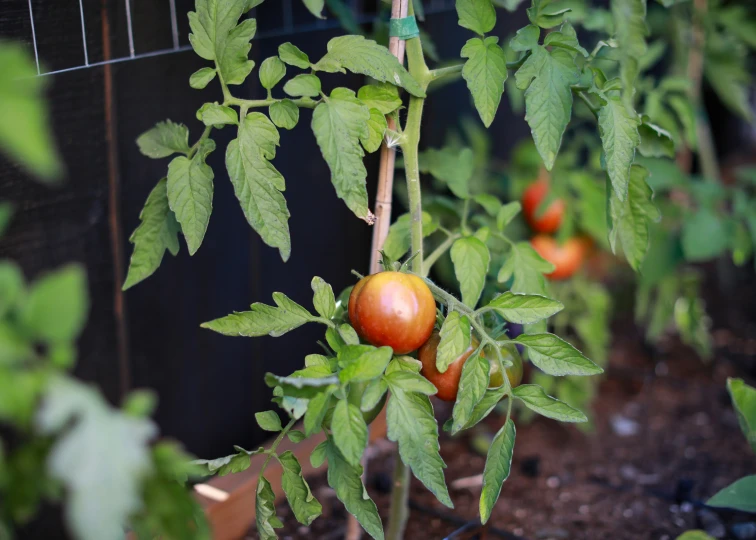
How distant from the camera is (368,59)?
0.87m

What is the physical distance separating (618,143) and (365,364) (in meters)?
0.40

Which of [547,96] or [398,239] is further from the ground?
[547,96]

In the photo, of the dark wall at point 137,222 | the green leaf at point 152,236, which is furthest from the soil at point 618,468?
the green leaf at point 152,236

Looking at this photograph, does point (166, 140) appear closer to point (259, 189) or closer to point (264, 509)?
point (259, 189)

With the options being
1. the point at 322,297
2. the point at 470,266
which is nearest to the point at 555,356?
the point at 470,266

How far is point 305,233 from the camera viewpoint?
1.65m

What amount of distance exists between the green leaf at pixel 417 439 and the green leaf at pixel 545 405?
14cm

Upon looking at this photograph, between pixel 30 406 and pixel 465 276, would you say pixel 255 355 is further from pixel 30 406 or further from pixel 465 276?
pixel 30 406

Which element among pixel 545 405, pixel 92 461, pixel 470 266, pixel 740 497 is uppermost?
pixel 92 461

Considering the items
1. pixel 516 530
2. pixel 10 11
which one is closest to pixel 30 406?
pixel 10 11

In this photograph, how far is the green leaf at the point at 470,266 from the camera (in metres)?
1.03

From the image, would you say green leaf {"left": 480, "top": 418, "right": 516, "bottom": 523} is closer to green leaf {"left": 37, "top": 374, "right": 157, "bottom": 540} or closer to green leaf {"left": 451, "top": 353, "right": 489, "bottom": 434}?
green leaf {"left": 451, "top": 353, "right": 489, "bottom": 434}

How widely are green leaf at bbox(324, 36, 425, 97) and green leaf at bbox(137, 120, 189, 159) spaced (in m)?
0.21

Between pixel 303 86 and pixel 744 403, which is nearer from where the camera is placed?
pixel 303 86
